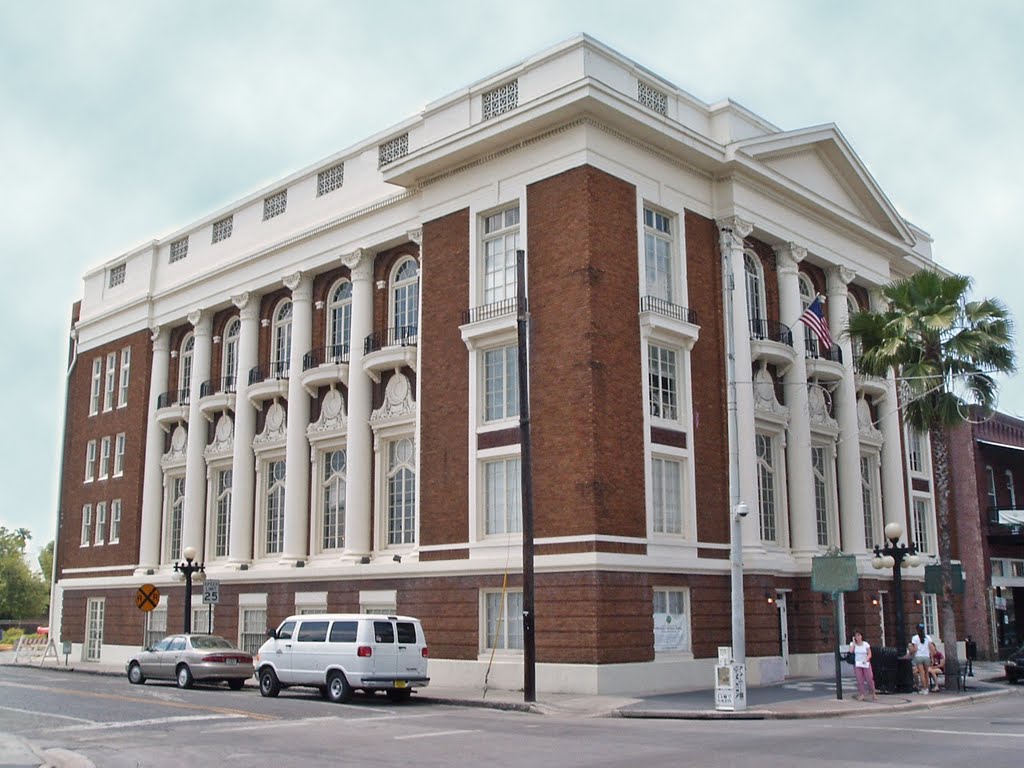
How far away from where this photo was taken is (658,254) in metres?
31.4

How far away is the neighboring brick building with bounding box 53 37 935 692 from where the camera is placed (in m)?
28.2

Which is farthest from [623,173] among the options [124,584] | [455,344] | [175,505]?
[124,584]

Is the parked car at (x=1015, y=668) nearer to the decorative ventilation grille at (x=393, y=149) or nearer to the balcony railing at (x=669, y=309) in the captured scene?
the balcony railing at (x=669, y=309)

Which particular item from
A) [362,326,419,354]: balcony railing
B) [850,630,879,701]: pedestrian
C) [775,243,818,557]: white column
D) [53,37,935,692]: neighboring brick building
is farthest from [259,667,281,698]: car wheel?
[775,243,818,557]: white column

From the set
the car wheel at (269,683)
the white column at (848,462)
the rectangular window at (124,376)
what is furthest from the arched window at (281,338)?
the white column at (848,462)

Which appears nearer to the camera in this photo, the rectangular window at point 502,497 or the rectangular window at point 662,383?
the rectangular window at point 502,497

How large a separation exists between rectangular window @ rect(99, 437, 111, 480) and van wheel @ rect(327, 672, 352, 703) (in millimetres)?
26602

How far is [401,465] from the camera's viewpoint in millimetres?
34156

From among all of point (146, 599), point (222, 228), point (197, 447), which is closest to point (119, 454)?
point (197, 447)

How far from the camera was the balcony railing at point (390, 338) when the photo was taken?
34.1 m

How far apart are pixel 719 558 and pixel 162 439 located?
25062mm

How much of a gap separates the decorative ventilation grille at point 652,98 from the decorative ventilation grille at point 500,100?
11.8ft

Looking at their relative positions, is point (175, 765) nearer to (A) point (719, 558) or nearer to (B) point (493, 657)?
(B) point (493, 657)

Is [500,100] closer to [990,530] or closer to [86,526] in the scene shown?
[990,530]
